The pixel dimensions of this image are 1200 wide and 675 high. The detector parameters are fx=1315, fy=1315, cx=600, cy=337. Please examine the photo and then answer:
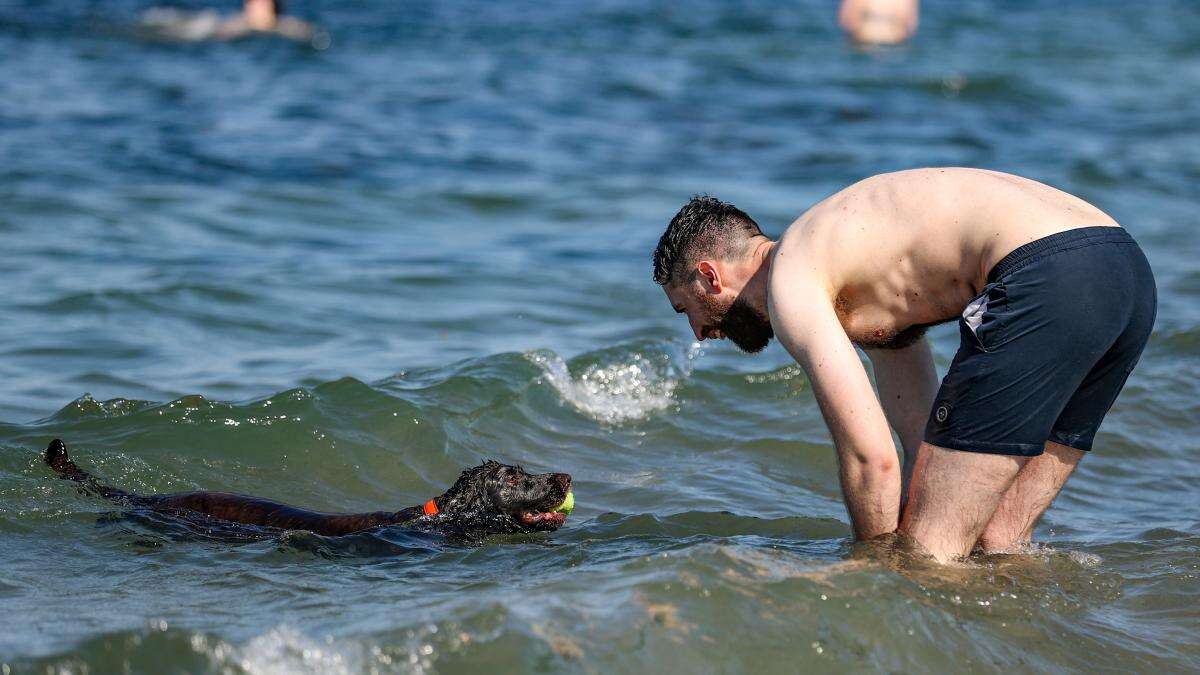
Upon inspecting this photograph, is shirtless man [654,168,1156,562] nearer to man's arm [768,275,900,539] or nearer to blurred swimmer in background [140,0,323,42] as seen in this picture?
man's arm [768,275,900,539]

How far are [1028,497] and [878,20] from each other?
56.6 ft

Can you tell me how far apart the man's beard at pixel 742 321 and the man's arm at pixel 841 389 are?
1.13 ft

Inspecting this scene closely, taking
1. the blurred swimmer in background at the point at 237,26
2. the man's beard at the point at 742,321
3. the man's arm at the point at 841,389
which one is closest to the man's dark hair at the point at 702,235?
the man's beard at the point at 742,321

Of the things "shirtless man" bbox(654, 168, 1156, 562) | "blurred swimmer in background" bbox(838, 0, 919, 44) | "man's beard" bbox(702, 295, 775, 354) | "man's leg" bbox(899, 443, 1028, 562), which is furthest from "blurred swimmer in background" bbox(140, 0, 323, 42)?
"man's leg" bbox(899, 443, 1028, 562)

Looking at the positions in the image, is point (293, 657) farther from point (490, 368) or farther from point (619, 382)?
point (619, 382)

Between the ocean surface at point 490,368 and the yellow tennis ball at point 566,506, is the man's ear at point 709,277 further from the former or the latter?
the yellow tennis ball at point 566,506

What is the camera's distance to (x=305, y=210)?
12.9 m

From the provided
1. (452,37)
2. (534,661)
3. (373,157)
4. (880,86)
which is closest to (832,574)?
(534,661)

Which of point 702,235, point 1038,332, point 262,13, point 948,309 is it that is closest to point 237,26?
point 262,13

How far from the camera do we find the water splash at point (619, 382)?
816 centimetres

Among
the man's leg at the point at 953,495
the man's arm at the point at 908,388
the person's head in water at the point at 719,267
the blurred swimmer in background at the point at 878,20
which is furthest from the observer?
the blurred swimmer in background at the point at 878,20

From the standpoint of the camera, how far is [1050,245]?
4641mm

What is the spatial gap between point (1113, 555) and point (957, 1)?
2960 cm

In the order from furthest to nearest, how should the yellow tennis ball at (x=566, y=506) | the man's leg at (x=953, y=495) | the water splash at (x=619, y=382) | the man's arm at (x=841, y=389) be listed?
the water splash at (x=619, y=382) < the yellow tennis ball at (x=566, y=506) < the man's leg at (x=953, y=495) < the man's arm at (x=841, y=389)
